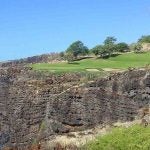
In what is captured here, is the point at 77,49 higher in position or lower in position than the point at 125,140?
higher

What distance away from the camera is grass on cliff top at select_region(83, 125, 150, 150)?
30.5 m

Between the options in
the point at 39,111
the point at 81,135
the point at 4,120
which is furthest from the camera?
the point at 4,120

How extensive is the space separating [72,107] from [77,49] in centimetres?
5432

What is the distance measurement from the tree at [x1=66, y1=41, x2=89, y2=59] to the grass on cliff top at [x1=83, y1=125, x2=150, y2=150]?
6140cm

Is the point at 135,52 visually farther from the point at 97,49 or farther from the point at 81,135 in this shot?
the point at 81,135

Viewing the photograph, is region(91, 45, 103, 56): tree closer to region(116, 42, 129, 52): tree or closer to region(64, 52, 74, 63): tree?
region(116, 42, 129, 52): tree

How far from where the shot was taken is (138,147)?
30266 mm

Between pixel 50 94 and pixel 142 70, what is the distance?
7.29 m

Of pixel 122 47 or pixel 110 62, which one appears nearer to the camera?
pixel 110 62

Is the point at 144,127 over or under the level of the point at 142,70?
under

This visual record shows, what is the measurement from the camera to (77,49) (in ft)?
317

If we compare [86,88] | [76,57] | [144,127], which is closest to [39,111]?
[86,88]

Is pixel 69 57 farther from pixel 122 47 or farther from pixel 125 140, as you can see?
pixel 125 140

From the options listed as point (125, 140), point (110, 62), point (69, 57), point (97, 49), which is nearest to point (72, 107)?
point (125, 140)
